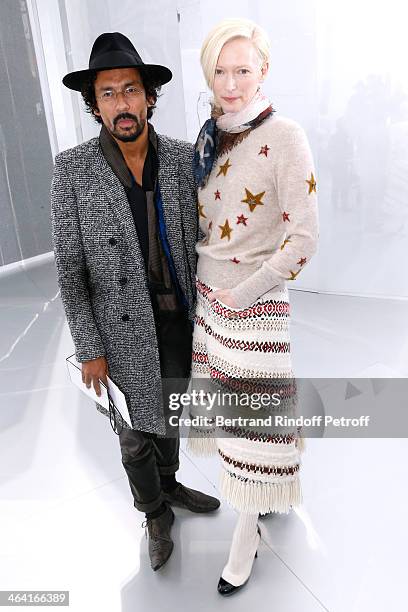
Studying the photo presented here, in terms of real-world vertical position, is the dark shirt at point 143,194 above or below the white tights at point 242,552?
above

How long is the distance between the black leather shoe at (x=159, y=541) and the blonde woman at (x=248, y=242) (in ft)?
0.70

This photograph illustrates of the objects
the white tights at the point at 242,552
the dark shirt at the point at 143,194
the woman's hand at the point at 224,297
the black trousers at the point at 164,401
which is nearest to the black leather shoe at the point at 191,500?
the black trousers at the point at 164,401

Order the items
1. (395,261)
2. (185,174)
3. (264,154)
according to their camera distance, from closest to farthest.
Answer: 1. (264,154)
2. (185,174)
3. (395,261)

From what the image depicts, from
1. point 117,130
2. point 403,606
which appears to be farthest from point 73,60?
point 403,606

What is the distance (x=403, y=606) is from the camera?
1465 mm

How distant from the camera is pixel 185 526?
180 centimetres

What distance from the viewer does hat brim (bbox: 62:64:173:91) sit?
4.19ft

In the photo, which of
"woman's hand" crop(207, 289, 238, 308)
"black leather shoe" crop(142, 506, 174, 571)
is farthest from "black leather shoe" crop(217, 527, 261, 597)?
"woman's hand" crop(207, 289, 238, 308)

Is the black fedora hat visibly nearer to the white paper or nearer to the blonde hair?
the blonde hair

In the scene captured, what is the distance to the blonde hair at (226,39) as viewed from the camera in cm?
120

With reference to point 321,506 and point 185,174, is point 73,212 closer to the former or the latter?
point 185,174

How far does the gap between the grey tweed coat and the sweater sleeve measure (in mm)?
276

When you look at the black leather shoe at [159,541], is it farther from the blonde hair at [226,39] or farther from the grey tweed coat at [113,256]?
the blonde hair at [226,39]

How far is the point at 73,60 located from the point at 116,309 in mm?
3374
